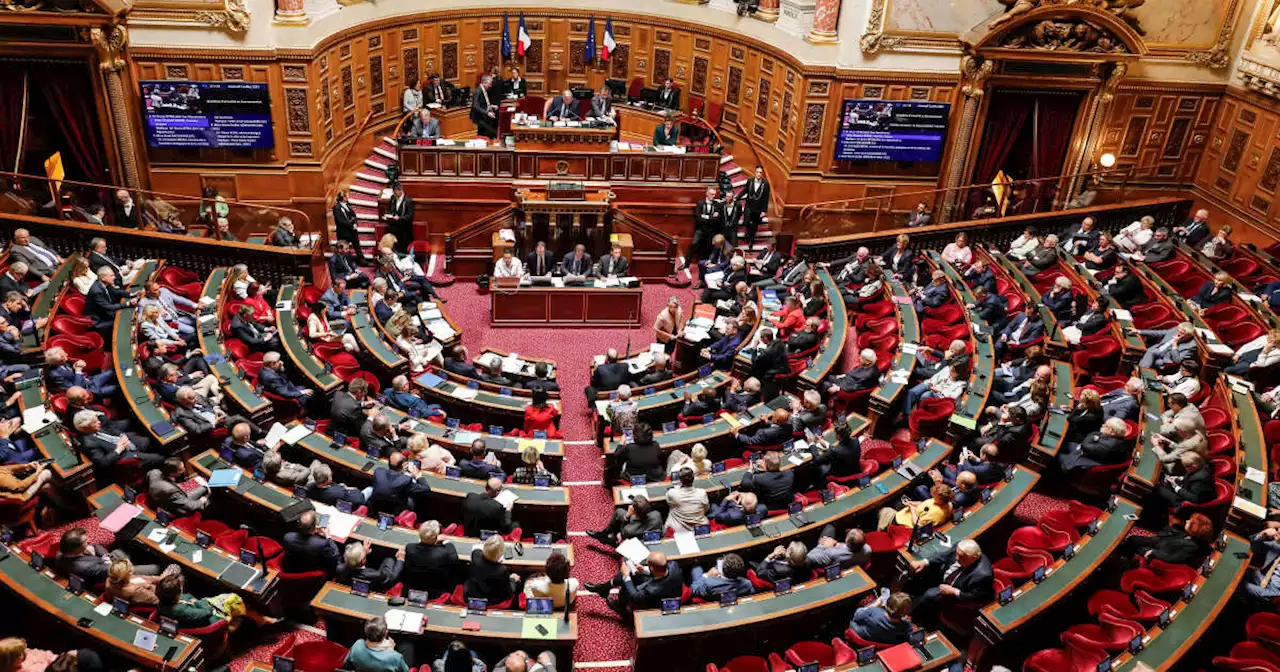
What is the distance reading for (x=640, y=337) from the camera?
569 inches

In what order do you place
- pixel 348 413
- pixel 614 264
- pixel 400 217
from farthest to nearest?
pixel 400 217 < pixel 614 264 < pixel 348 413

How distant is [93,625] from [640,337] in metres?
8.98

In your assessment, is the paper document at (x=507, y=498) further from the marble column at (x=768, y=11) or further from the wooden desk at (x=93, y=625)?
the marble column at (x=768, y=11)

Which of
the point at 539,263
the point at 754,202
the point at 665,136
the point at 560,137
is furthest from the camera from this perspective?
the point at 665,136

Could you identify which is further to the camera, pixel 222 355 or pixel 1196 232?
pixel 1196 232

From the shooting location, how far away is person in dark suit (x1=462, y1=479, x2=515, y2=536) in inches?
335

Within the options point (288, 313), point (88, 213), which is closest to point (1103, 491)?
point (288, 313)

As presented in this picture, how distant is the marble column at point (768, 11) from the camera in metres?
17.6

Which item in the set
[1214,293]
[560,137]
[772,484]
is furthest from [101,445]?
[1214,293]

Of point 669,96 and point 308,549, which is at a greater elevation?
point 669,96

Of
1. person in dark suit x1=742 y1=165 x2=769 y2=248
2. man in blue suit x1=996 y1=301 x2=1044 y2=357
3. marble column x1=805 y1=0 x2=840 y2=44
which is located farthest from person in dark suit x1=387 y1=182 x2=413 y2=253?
man in blue suit x1=996 y1=301 x2=1044 y2=357

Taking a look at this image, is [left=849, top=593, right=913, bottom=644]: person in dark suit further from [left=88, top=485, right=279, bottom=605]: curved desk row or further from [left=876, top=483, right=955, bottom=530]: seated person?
[left=88, top=485, right=279, bottom=605]: curved desk row

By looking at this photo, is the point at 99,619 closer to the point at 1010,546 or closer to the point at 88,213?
the point at 1010,546

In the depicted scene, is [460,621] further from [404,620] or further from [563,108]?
[563,108]
